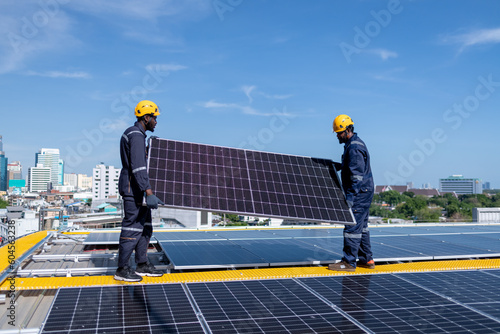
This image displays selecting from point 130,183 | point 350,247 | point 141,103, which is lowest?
point 350,247

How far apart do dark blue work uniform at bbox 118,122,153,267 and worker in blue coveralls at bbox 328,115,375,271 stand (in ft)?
11.1

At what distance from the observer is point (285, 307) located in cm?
463

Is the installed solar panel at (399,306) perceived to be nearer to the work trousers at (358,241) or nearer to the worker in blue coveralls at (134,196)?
the work trousers at (358,241)

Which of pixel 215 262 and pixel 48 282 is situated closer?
pixel 48 282

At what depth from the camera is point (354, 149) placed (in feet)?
24.6

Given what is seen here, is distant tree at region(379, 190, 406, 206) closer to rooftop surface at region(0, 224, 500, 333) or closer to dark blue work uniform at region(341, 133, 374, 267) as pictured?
rooftop surface at region(0, 224, 500, 333)

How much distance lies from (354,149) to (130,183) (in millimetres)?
4078

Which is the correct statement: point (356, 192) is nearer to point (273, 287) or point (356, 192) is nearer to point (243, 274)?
point (243, 274)

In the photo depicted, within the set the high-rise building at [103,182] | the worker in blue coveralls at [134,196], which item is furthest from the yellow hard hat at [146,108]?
the high-rise building at [103,182]

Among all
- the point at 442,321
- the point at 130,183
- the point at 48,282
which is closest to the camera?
the point at 442,321

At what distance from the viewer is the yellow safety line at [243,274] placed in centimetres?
563

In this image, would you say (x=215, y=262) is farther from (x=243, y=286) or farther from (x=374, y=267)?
(x=374, y=267)

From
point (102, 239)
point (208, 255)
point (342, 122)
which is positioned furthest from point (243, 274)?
point (102, 239)

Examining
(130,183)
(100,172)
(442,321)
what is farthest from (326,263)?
(100,172)
